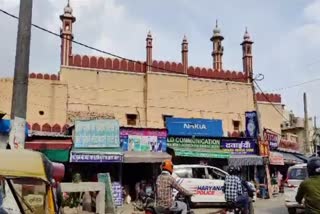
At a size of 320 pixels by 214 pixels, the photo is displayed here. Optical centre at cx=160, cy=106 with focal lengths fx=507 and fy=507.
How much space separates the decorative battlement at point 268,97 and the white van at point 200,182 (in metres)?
17.4

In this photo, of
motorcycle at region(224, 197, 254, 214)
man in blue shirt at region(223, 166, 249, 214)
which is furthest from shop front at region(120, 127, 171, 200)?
man in blue shirt at region(223, 166, 249, 214)

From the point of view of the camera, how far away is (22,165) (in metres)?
5.12

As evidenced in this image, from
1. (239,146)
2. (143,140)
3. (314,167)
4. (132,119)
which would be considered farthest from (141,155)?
(314,167)

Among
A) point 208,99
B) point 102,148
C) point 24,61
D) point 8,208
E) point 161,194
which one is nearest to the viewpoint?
point 8,208

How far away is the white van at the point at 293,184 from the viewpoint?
628 inches

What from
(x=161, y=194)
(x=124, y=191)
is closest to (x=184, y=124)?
(x=124, y=191)

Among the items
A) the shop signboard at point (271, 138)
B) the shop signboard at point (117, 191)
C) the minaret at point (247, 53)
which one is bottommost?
the shop signboard at point (117, 191)

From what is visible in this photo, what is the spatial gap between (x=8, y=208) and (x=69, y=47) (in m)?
24.0

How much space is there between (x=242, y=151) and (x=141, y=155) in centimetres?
643

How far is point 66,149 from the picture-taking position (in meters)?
20.3

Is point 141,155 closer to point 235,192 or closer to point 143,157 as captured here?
point 143,157

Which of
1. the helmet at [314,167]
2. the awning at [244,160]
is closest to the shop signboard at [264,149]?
the awning at [244,160]

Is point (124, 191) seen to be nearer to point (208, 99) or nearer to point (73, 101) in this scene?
point (73, 101)

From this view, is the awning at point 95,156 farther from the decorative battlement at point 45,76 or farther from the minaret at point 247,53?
the minaret at point 247,53
